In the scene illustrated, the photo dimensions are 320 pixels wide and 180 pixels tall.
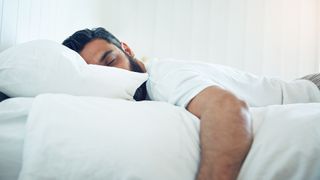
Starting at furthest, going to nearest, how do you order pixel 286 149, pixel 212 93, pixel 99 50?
pixel 99 50 < pixel 212 93 < pixel 286 149

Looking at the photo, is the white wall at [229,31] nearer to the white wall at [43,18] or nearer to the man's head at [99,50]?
the white wall at [43,18]

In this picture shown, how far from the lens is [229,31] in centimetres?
210

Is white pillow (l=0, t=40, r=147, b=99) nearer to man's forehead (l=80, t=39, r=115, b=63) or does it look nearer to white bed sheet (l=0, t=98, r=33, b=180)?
white bed sheet (l=0, t=98, r=33, b=180)

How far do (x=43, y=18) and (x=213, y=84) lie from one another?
899mm

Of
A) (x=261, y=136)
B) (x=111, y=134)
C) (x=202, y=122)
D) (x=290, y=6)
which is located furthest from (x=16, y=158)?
(x=290, y=6)

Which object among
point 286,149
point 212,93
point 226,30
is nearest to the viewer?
point 286,149

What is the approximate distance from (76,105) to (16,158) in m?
0.16

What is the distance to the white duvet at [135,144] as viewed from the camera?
23.0 inches

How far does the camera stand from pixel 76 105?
27.8 inches

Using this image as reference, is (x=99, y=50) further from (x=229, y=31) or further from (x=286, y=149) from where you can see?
(x=229, y=31)

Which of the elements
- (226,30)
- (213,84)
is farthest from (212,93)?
(226,30)

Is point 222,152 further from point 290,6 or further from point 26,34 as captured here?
point 290,6

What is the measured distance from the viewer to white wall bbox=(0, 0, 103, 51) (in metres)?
1.18

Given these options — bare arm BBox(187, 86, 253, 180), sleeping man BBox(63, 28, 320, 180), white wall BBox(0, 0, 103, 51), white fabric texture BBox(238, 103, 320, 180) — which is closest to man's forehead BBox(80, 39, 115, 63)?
sleeping man BBox(63, 28, 320, 180)
